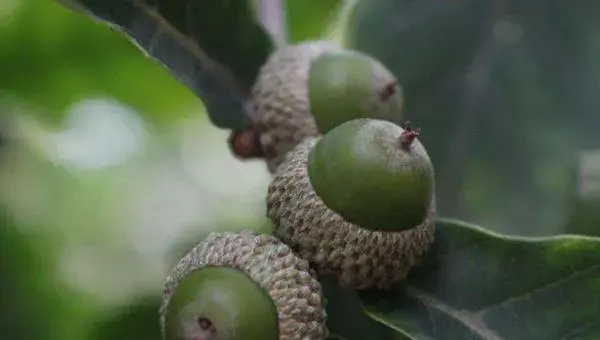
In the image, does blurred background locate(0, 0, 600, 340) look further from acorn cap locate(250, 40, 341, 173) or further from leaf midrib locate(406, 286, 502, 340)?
leaf midrib locate(406, 286, 502, 340)

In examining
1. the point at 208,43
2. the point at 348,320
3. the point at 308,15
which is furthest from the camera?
the point at 308,15

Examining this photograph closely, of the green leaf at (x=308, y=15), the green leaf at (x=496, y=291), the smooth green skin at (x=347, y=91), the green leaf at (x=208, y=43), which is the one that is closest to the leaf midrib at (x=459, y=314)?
the green leaf at (x=496, y=291)

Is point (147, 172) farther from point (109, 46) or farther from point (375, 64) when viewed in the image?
point (375, 64)

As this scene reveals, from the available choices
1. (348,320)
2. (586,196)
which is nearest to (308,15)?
(586,196)

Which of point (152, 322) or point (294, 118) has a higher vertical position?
point (294, 118)

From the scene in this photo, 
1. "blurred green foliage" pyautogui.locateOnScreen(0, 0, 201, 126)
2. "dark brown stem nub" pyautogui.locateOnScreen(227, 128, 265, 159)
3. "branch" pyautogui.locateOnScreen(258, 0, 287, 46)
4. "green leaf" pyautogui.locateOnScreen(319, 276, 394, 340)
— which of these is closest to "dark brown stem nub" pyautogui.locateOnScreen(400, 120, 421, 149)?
"green leaf" pyautogui.locateOnScreen(319, 276, 394, 340)

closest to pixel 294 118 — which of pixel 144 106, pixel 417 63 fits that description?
pixel 417 63

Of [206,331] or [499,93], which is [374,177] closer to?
[206,331]

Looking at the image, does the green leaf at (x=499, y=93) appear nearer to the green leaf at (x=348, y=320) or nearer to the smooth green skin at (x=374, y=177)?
the green leaf at (x=348, y=320)
